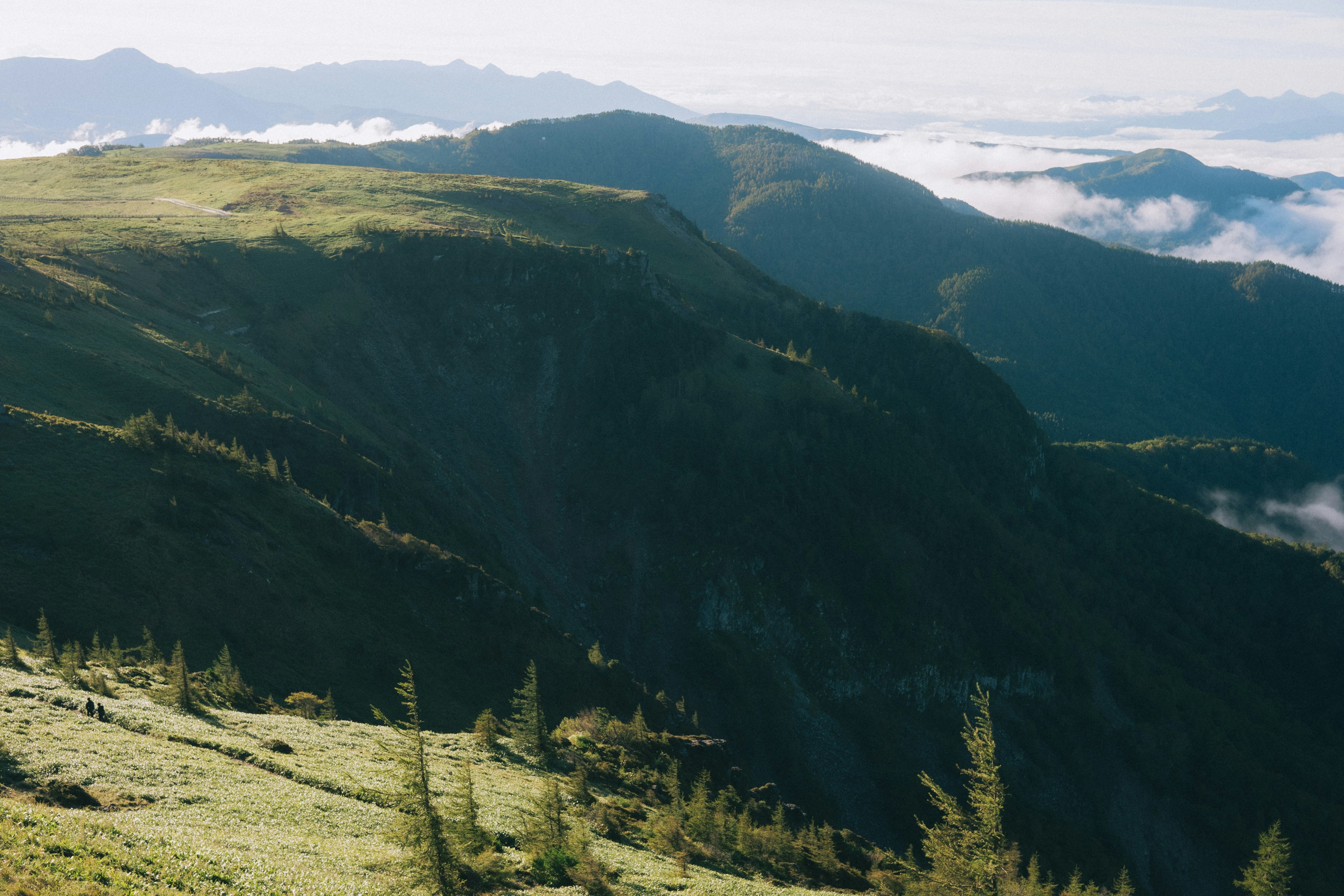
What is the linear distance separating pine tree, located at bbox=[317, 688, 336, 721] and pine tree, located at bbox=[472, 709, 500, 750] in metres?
8.42

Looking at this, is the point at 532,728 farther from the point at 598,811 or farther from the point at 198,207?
the point at 198,207

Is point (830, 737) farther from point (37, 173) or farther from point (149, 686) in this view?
point (37, 173)

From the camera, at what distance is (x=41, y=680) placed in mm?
31875

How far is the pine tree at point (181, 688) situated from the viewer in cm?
3478

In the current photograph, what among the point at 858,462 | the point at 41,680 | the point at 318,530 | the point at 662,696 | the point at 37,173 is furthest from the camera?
the point at 37,173

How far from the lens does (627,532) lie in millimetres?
93750

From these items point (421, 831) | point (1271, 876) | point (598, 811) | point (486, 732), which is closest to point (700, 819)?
point (598, 811)

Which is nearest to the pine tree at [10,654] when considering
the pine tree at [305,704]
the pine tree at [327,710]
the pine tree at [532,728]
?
the pine tree at [305,704]

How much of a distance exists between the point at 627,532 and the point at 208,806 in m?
69.4

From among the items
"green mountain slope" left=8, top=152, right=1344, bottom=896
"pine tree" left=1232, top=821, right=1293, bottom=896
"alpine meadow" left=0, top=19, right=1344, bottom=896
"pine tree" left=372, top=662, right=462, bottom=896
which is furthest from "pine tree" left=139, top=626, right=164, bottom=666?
"pine tree" left=1232, top=821, right=1293, bottom=896

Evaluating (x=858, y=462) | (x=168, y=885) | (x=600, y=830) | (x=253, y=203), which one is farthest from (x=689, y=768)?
(x=253, y=203)

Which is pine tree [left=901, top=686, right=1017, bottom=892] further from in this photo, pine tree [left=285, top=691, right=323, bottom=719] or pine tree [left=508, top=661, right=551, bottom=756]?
pine tree [left=285, top=691, right=323, bottom=719]

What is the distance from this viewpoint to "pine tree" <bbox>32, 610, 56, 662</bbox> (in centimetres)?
3578

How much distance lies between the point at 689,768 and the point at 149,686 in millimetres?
34023
